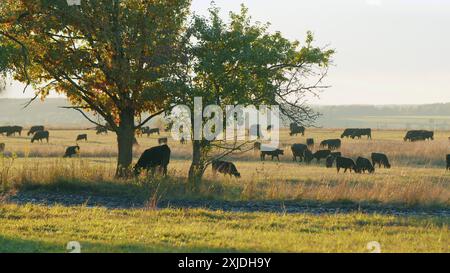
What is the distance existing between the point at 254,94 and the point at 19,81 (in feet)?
31.8

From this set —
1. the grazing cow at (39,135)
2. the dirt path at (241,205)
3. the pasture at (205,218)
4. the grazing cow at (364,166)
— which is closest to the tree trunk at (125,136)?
the pasture at (205,218)

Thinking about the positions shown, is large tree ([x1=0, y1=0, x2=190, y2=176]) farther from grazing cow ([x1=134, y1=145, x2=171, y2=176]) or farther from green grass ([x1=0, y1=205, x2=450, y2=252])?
green grass ([x1=0, y1=205, x2=450, y2=252])

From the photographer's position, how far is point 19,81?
Answer: 87.8 ft

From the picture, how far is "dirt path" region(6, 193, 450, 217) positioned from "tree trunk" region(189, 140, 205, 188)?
2682 mm

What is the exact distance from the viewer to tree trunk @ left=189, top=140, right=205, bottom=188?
949 inches

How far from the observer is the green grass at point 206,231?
40.5ft

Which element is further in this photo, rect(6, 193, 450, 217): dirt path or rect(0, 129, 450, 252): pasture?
rect(6, 193, 450, 217): dirt path

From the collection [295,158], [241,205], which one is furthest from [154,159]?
[295,158]

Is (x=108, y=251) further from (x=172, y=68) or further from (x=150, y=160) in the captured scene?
(x=150, y=160)

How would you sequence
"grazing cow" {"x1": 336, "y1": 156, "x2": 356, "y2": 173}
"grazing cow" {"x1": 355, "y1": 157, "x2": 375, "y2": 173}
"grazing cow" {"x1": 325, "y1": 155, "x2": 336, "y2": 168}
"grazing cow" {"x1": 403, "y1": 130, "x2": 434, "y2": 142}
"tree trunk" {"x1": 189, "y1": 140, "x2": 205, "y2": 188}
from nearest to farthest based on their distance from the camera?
1. "tree trunk" {"x1": 189, "y1": 140, "x2": 205, "y2": 188}
2. "grazing cow" {"x1": 355, "y1": 157, "x2": 375, "y2": 173}
3. "grazing cow" {"x1": 336, "y1": 156, "x2": 356, "y2": 173}
4. "grazing cow" {"x1": 325, "y1": 155, "x2": 336, "y2": 168}
5. "grazing cow" {"x1": 403, "y1": 130, "x2": 434, "y2": 142}

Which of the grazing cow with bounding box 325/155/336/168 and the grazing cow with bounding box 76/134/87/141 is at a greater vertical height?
the grazing cow with bounding box 76/134/87/141

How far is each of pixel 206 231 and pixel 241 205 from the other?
635 centimetres

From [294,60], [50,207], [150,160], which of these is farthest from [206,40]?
[50,207]

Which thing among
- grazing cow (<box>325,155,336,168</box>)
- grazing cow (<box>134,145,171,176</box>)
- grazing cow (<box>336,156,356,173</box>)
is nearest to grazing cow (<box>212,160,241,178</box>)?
grazing cow (<box>134,145,171,176</box>)
